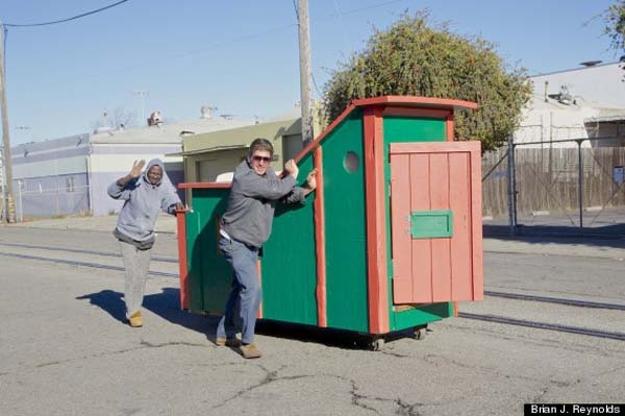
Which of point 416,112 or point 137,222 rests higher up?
point 416,112

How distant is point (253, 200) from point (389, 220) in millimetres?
1192

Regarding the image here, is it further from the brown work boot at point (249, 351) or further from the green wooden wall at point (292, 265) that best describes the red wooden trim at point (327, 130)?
the brown work boot at point (249, 351)

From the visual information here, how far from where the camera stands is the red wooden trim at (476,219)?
6566 millimetres

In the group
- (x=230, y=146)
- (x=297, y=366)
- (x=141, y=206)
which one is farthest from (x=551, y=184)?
(x=297, y=366)

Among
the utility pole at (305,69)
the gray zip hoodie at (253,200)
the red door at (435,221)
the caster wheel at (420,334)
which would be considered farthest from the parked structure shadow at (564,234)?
the gray zip hoodie at (253,200)

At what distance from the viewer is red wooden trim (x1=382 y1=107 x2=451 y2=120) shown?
6560mm

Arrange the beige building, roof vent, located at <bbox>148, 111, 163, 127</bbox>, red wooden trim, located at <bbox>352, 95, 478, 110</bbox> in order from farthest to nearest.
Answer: roof vent, located at <bbox>148, 111, 163, 127</bbox>, the beige building, red wooden trim, located at <bbox>352, 95, 478, 110</bbox>

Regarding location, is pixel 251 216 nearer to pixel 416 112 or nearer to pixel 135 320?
pixel 416 112

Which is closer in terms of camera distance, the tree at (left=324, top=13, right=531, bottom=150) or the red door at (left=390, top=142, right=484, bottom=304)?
the red door at (left=390, top=142, right=484, bottom=304)

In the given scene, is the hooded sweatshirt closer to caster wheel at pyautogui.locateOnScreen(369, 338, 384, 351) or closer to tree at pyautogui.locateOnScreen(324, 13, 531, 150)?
caster wheel at pyautogui.locateOnScreen(369, 338, 384, 351)

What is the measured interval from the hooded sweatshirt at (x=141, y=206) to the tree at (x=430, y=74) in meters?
11.3

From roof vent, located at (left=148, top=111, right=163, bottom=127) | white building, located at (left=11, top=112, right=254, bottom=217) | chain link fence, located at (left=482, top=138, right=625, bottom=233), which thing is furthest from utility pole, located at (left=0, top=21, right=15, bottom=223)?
chain link fence, located at (left=482, top=138, right=625, bottom=233)

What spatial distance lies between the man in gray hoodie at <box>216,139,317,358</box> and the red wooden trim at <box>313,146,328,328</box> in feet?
0.25

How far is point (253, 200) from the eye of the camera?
265 inches
